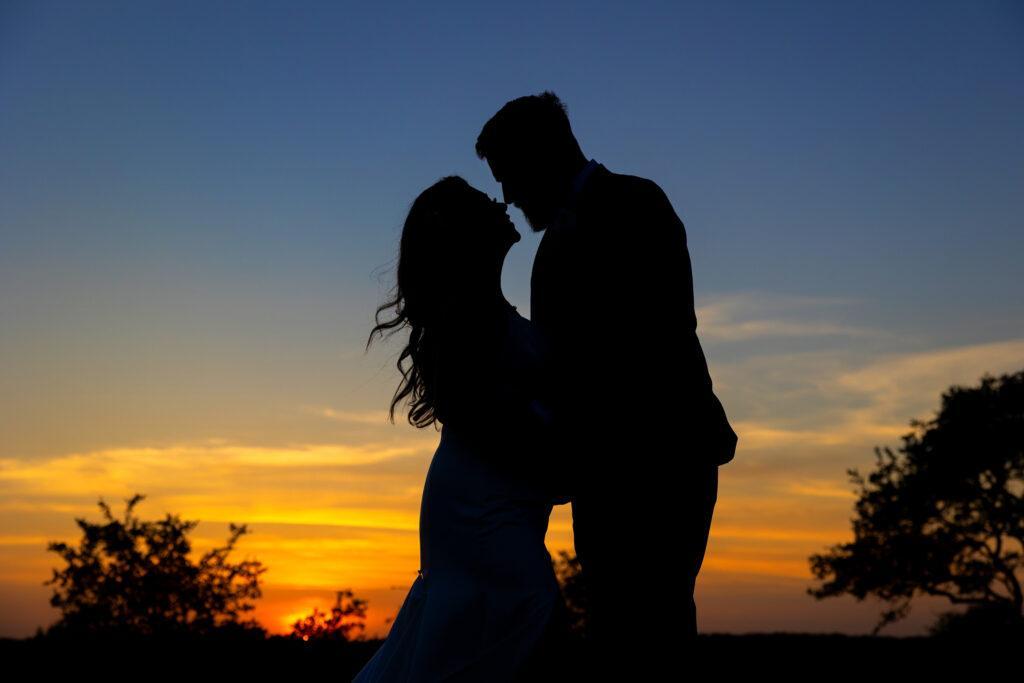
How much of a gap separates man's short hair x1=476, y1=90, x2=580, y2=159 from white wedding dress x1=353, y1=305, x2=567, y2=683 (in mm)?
1186

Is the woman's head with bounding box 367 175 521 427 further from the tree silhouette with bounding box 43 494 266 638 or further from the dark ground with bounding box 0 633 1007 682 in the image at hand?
the tree silhouette with bounding box 43 494 266 638

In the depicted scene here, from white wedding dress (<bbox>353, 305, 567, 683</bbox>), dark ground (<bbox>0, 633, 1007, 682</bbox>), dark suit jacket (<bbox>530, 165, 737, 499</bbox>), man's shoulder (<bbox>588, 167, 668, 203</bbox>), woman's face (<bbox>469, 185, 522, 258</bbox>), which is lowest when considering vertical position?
dark ground (<bbox>0, 633, 1007, 682</bbox>)

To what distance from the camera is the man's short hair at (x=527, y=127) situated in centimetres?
475

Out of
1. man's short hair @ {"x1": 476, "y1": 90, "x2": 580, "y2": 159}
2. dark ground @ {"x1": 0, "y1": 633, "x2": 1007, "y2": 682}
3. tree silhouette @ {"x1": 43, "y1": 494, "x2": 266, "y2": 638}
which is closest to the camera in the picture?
man's short hair @ {"x1": 476, "y1": 90, "x2": 580, "y2": 159}

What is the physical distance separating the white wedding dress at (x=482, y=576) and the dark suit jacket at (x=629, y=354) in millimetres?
286

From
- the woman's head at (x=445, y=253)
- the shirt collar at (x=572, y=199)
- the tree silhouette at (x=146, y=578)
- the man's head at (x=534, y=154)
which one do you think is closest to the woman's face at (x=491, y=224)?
the woman's head at (x=445, y=253)

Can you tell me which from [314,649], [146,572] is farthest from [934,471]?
[314,649]

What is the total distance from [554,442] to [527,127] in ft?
5.20

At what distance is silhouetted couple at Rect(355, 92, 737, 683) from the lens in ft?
13.0

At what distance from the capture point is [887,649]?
34.5 ft

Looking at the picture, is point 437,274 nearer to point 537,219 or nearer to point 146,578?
point 537,219

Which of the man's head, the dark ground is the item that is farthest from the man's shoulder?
the dark ground

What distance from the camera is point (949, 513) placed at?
120ft

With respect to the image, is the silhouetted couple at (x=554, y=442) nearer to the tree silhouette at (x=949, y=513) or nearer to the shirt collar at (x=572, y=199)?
the shirt collar at (x=572, y=199)
